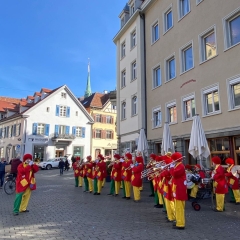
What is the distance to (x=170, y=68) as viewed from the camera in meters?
17.7

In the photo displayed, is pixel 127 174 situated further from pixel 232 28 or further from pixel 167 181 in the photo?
pixel 232 28

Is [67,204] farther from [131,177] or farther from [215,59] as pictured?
[215,59]

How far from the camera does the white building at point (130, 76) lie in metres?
20.4

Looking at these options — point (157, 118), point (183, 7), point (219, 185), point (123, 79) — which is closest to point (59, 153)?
point (123, 79)

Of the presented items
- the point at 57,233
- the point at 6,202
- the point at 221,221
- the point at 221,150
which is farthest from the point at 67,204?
the point at 221,150

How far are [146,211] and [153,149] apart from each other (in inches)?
403

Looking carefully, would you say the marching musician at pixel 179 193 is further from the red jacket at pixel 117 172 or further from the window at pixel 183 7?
the window at pixel 183 7

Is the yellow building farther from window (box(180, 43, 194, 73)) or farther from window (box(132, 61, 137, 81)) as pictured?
window (box(180, 43, 194, 73))

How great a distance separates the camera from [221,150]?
1309 cm

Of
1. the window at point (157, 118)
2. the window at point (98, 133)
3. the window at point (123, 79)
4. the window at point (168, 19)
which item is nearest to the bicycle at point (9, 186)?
the window at point (157, 118)

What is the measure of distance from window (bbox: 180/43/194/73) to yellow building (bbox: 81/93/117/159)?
31.9 meters

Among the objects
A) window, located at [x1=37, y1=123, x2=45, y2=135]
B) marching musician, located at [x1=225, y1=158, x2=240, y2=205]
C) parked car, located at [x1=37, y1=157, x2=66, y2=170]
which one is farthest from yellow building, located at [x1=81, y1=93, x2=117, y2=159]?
marching musician, located at [x1=225, y1=158, x2=240, y2=205]

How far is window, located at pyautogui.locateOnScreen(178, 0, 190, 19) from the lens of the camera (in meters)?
16.1

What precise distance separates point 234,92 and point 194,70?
317cm
